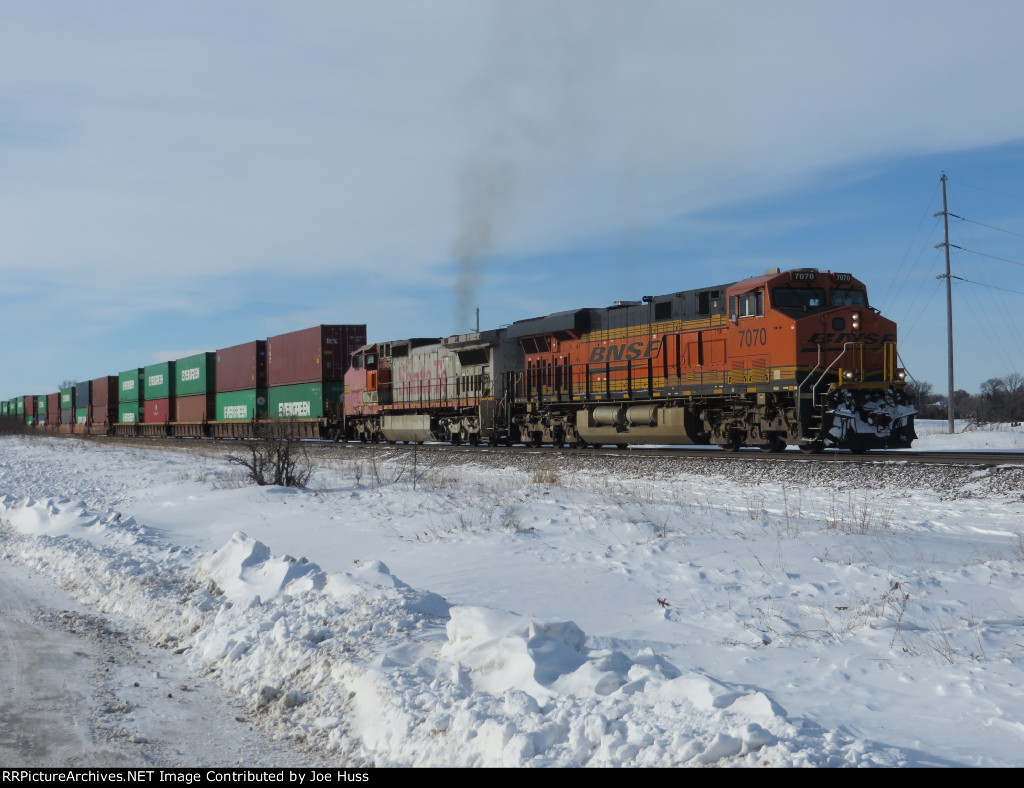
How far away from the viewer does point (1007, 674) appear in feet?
13.7

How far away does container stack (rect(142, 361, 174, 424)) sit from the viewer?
44.8 metres

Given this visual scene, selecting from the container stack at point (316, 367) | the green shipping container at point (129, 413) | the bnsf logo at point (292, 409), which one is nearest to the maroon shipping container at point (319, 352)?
the container stack at point (316, 367)

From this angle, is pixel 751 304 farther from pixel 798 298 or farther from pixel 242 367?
pixel 242 367

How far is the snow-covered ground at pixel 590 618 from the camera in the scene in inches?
141

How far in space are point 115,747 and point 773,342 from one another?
14.3 m

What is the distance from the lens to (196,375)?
136ft

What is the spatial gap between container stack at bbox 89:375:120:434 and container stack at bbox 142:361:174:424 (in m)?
5.54

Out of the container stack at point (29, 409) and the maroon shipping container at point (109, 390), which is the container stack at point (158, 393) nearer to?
the maroon shipping container at point (109, 390)

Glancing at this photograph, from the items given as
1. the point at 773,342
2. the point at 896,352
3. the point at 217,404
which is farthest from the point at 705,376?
the point at 217,404

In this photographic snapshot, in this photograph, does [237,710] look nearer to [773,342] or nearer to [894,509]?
[894,509]

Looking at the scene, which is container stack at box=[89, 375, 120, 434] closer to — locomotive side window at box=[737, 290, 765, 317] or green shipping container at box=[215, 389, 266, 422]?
green shipping container at box=[215, 389, 266, 422]

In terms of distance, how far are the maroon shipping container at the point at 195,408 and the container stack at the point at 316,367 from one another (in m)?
7.23

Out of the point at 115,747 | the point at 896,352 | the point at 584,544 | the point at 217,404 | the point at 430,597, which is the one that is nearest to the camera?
the point at 115,747

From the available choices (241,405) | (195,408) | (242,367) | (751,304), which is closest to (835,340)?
(751,304)
